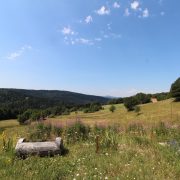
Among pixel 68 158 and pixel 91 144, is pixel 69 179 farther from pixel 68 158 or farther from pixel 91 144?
pixel 91 144

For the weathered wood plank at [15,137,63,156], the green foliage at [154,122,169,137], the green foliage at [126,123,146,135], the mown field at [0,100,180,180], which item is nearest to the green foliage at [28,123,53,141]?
the mown field at [0,100,180,180]

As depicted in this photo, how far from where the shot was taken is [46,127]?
1303 cm

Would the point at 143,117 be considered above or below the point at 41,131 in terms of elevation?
below

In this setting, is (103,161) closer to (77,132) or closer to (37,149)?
(37,149)

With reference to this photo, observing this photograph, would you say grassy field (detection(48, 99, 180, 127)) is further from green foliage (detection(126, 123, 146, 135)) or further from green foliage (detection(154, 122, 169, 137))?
green foliage (detection(154, 122, 169, 137))

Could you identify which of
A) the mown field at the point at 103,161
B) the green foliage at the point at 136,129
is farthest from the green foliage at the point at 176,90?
the mown field at the point at 103,161

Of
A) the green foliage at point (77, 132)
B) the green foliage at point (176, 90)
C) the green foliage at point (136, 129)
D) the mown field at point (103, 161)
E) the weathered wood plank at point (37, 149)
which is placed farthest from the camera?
the green foliage at point (176, 90)

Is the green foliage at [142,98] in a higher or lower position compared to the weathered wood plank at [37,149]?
higher

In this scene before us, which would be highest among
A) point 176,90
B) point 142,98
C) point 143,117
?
A: point 176,90

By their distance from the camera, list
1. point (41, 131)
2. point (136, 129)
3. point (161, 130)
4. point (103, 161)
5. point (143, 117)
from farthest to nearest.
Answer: point (143, 117), point (136, 129), point (41, 131), point (161, 130), point (103, 161)

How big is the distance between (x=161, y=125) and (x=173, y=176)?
6123 millimetres

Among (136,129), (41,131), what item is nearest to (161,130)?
(136,129)

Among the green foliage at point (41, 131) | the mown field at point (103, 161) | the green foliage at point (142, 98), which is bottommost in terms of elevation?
the mown field at point (103, 161)

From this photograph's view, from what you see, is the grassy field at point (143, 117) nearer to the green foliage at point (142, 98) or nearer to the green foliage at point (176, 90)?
the green foliage at point (176, 90)
